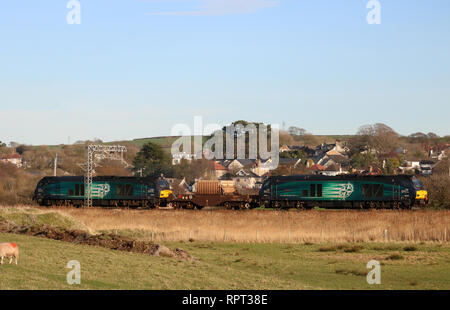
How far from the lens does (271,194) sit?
6725 cm

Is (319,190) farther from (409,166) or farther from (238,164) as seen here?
(238,164)

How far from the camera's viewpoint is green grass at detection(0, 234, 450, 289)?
1977 centimetres

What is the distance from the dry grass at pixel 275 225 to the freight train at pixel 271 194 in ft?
25.8

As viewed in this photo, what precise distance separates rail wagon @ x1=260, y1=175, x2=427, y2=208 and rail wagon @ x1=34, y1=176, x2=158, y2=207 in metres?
12.7

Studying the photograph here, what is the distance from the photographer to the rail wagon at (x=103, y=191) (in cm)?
6969

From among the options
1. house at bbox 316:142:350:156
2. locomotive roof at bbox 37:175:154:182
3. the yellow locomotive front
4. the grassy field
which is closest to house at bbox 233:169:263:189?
house at bbox 316:142:350:156

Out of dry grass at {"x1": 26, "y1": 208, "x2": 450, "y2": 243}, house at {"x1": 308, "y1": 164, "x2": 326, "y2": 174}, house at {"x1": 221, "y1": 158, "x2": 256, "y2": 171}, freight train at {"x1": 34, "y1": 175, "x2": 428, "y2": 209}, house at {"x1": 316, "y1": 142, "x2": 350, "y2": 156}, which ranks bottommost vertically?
dry grass at {"x1": 26, "y1": 208, "x2": 450, "y2": 243}

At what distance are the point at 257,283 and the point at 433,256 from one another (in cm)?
1431

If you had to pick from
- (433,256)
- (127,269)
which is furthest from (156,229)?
(127,269)

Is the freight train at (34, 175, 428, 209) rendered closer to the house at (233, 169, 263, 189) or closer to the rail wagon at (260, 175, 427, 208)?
the rail wagon at (260, 175, 427, 208)

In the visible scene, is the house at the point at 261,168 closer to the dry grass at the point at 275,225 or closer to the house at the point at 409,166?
the house at the point at 409,166
